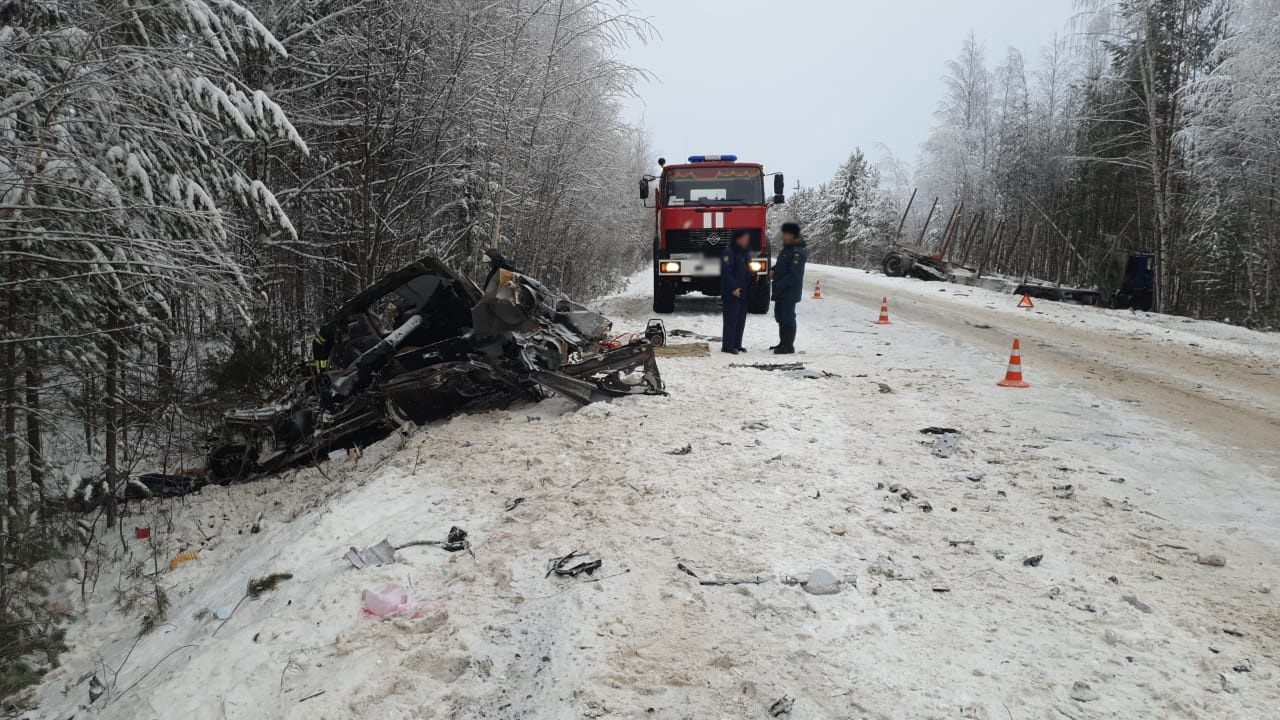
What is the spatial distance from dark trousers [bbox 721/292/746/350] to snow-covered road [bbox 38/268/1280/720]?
2.86 meters

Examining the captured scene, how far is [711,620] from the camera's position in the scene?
2.82m

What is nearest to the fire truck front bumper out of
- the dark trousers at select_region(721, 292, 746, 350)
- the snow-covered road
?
the dark trousers at select_region(721, 292, 746, 350)

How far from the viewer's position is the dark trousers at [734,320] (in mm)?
8820

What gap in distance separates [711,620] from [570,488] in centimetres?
157

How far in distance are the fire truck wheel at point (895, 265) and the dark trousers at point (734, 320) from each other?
59.2 ft

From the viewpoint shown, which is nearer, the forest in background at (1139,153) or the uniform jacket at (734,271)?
the uniform jacket at (734,271)

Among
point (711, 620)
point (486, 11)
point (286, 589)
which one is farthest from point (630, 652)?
point (486, 11)

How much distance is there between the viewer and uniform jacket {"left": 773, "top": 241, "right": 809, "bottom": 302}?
866cm

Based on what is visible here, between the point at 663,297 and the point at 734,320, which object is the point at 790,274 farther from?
the point at 663,297

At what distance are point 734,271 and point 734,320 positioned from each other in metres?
0.64

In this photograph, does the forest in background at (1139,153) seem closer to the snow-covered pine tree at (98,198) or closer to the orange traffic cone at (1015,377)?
the orange traffic cone at (1015,377)

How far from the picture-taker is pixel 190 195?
15.3ft

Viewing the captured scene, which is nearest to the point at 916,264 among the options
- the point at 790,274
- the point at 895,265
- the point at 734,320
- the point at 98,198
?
the point at 895,265

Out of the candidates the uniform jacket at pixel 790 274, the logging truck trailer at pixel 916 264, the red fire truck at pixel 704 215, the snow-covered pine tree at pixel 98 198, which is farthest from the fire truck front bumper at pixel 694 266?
the logging truck trailer at pixel 916 264
